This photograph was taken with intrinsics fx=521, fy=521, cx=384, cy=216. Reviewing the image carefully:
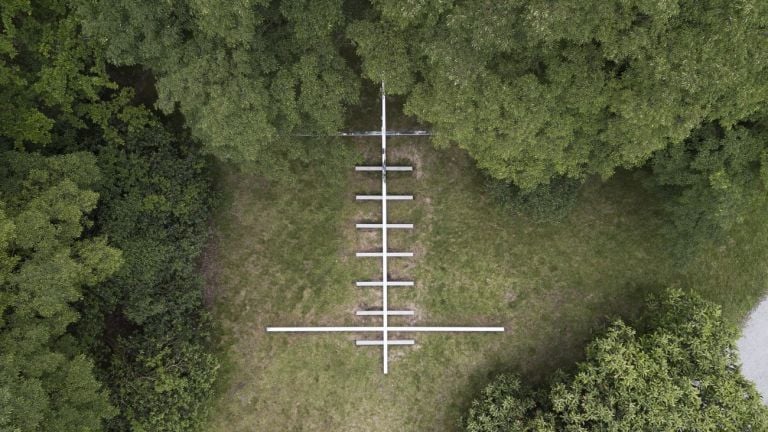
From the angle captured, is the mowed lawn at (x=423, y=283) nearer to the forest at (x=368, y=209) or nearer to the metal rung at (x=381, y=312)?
the forest at (x=368, y=209)

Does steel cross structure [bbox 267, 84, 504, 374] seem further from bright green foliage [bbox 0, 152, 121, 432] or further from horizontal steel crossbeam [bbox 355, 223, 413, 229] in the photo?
bright green foliage [bbox 0, 152, 121, 432]

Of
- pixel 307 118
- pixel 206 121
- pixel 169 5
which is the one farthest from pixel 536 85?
pixel 169 5

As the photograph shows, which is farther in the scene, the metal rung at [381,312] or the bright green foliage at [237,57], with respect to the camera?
the metal rung at [381,312]

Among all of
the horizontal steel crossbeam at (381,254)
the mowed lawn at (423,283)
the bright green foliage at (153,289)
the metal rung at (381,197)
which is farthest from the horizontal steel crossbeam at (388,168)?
the bright green foliage at (153,289)

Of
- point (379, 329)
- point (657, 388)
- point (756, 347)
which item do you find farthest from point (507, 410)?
point (756, 347)

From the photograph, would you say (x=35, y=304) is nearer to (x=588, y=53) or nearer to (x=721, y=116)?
(x=588, y=53)

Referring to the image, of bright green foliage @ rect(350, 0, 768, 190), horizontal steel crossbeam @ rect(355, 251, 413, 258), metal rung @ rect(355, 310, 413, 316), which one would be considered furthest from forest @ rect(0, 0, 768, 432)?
metal rung @ rect(355, 310, 413, 316)

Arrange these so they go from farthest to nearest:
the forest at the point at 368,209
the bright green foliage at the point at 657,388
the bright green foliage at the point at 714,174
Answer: the bright green foliage at the point at 657,388 < the bright green foliage at the point at 714,174 < the forest at the point at 368,209

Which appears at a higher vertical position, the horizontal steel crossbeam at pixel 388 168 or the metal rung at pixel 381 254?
the horizontal steel crossbeam at pixel 388 168
